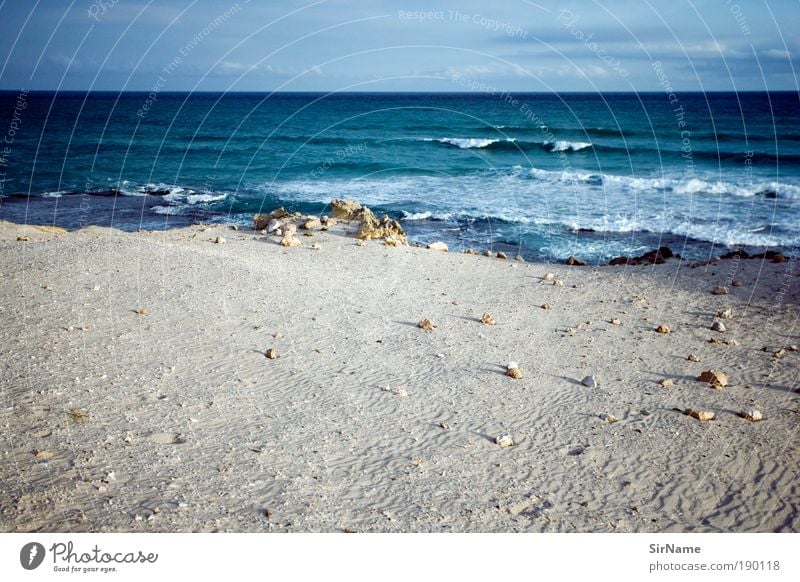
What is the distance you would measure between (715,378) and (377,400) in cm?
488

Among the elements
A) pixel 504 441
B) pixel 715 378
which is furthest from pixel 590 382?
pixel 504 441

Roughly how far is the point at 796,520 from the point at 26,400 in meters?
8.50

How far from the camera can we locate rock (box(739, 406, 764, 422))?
282 inches

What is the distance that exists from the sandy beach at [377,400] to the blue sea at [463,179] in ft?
19.7

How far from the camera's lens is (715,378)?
8102 mm

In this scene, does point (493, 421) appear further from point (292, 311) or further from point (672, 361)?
point (292, 311)

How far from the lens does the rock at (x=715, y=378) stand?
318 inches

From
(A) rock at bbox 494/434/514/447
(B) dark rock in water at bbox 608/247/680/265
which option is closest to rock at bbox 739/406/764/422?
(A) rock at bbox 494/434/514/447

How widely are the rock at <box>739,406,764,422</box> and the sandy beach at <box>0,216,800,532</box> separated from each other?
0.14 meters

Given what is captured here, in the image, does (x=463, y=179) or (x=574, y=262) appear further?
(x=463, y=179)

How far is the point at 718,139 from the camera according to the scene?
46.9 metres

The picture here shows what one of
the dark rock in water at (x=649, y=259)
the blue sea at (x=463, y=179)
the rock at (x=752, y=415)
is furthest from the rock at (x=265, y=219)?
the rock at (x=752, y=415)

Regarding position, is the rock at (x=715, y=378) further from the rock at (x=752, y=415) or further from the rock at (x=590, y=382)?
the rock at (x=590, y=382)

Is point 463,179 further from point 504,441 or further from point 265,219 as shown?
point 504,441
